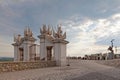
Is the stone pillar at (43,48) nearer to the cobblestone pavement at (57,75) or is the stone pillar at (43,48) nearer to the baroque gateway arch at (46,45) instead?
A: the baroque gateway arch at (46,45)

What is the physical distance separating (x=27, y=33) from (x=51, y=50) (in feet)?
10.9

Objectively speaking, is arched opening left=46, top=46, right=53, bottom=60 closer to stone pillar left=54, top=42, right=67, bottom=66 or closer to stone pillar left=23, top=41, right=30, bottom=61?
stone pillar left=54, top=42, right=67, bottom=66

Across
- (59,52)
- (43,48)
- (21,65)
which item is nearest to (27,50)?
(43,48)

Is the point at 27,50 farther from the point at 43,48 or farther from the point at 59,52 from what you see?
the point at 59,52

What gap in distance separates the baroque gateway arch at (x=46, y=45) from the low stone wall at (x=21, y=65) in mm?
1026

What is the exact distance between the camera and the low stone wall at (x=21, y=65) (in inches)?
608

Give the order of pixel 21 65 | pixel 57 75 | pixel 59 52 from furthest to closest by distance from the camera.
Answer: pixel 59 52 < pixel 21 65 < pixel 57 75

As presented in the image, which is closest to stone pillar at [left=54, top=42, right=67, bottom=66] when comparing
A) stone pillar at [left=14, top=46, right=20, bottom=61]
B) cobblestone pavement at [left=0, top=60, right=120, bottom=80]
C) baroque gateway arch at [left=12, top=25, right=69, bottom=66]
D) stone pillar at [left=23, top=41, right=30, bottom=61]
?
baroque gateway arch at [left=12, top=25, right=69, bottom=66]

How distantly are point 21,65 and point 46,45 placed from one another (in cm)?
499

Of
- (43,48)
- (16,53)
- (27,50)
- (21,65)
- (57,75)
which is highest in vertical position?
(43,48)

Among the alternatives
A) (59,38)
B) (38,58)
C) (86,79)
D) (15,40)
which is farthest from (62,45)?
(86,79)

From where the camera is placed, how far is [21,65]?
1744cm

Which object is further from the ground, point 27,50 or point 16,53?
point 27,50

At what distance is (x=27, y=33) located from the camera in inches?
867
